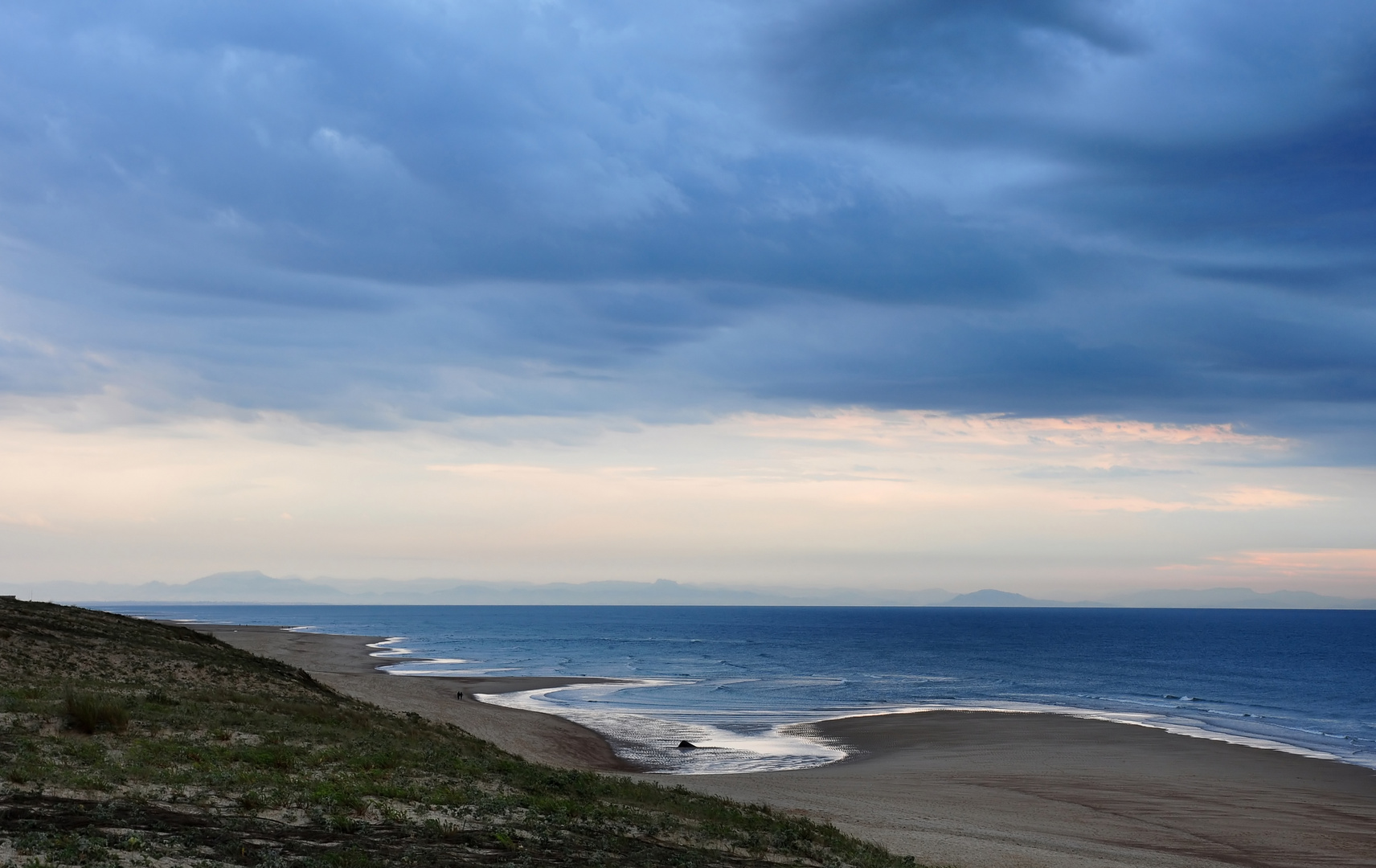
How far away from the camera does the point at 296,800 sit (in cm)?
1678

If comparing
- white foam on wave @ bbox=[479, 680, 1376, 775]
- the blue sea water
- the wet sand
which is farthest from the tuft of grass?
the blue sea water

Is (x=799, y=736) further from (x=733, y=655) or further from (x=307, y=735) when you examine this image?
(x=733, y=655)

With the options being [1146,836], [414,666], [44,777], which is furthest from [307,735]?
[414,666]

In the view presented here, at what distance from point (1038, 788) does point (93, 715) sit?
34.2 meters

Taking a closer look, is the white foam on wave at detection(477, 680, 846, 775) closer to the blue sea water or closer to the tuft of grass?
the blue sea water

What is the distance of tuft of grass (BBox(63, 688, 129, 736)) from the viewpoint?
68.5ft

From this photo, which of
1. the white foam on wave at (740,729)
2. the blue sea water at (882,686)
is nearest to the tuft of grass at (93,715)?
the white foam on wave at (740,729)

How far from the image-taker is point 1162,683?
96.2 m

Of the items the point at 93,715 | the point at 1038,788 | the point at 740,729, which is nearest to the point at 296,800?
the point at 93,715

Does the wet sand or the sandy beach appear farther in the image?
the wet sand

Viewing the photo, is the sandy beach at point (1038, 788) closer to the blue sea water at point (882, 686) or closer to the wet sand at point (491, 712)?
the wet sand at point (491, 712)

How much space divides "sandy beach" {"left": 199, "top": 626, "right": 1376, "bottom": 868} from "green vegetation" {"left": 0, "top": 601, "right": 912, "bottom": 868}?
6.93 meters

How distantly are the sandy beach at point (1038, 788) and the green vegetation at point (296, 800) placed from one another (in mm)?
6934

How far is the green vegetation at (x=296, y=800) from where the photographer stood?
45.8ft
